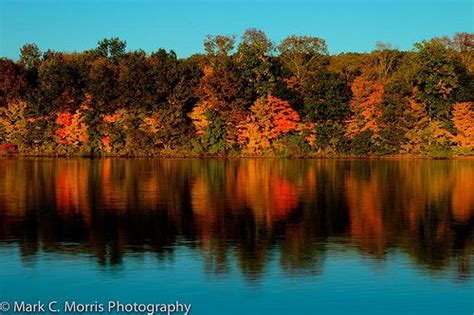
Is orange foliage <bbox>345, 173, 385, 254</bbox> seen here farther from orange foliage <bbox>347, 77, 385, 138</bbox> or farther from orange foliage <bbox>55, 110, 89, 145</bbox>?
orange foliage <bbox>55, 110, 89, 145</bbox>

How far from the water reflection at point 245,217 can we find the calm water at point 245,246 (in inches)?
1.9

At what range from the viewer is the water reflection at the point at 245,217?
1623cm

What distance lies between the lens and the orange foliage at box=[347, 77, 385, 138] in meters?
60.2

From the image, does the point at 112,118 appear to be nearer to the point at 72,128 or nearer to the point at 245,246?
the point at 72,128

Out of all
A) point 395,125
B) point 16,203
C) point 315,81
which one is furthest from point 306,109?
point 16,203

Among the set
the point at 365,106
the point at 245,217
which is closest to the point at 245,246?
the point at 245,217

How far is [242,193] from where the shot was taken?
29.3 meters

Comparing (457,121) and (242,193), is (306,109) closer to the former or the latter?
(457,121)

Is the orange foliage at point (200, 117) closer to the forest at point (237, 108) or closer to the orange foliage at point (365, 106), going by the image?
the forest at point (237, 108)

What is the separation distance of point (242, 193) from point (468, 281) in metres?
16.4

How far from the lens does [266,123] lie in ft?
199

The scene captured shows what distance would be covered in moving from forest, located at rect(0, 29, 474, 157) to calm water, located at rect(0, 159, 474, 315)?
2773 centimetres

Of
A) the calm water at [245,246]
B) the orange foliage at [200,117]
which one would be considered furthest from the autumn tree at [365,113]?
the calm water at [245,246]

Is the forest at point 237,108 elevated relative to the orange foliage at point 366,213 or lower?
elevated
